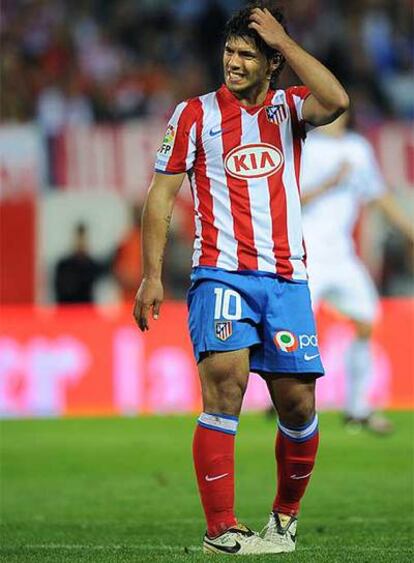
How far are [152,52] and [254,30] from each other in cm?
1425

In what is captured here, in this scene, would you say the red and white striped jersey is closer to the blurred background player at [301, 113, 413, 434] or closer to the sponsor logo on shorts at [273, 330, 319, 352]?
the sponsor logo on shorts at [273, 330, 319, 352]

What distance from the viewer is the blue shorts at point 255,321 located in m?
6.33

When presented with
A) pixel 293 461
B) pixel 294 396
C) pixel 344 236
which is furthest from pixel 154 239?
pixel 344 236

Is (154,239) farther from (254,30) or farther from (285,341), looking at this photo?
(254,30)

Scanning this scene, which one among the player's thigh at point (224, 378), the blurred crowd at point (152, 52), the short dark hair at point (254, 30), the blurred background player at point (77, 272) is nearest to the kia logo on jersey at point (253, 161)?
the short dark hair at point (254, 30)

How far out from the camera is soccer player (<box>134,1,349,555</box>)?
6.33 metres

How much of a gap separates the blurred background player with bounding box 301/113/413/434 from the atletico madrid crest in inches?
242

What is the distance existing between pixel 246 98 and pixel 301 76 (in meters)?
0.38

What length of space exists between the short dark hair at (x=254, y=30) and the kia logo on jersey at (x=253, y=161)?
346mm

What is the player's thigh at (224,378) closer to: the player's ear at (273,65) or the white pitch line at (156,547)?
the white pitch line at (156,547)

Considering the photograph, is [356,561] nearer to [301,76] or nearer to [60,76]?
[301,76]

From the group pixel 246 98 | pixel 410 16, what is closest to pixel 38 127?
pixel 410 16

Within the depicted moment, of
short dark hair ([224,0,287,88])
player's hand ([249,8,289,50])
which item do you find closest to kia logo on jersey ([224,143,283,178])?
short dark hair ([224,0,287,88])

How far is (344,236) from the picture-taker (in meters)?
12.8
